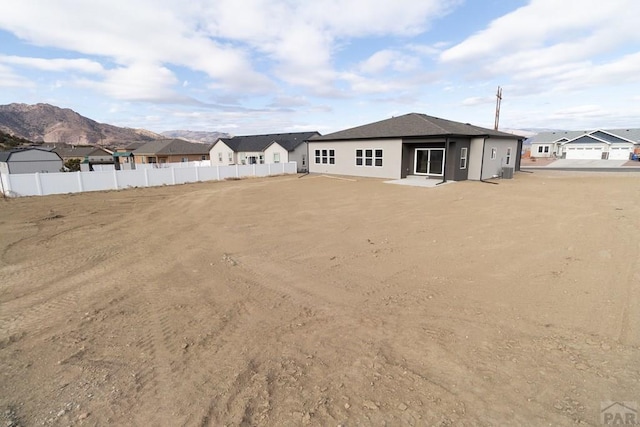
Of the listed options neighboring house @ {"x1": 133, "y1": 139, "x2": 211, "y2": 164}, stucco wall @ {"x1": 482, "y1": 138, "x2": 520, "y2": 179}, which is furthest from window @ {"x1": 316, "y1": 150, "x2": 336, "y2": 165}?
neighboring house @ {"x1": 133, "y1": 139, "x2": 211, "y2": 164}

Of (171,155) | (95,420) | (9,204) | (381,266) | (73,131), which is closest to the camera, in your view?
(95,420)

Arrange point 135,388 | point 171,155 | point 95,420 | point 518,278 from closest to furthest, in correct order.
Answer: point 95,420, point 135,388, point 518,278, point 171,155

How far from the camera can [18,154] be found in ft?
129

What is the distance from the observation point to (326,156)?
1110 inches

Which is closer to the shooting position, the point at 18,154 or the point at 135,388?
the point at 135,388

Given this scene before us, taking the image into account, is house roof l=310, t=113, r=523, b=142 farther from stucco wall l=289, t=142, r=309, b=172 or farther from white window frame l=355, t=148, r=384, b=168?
Answer: stucco wall l=289, t=142, r=309, b=172

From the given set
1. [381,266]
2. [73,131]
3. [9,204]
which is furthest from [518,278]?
[73,131]

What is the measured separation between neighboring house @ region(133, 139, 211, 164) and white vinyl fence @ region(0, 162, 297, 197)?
25573mm

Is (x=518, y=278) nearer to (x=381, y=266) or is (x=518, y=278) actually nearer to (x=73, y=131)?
(x=381, y=266)

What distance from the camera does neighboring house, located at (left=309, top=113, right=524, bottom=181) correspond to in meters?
20.8

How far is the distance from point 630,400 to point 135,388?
465 centimetres

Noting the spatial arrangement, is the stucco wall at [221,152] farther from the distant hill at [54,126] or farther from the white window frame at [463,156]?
the distant hill at [54,126]

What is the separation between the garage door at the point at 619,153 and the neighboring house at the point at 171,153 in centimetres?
6143

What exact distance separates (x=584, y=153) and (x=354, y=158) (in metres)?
43.6
